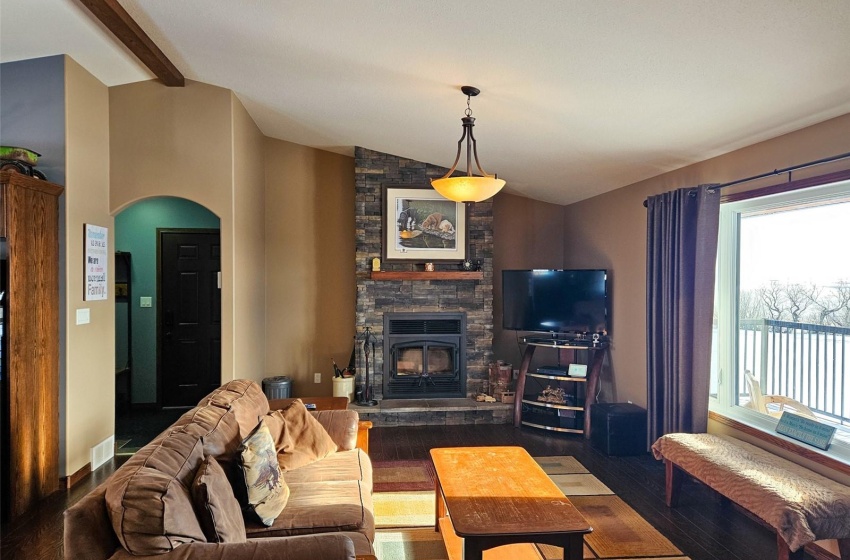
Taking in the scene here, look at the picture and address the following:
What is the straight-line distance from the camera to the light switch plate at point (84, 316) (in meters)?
3.90

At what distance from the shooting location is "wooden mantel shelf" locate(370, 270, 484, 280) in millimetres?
5523

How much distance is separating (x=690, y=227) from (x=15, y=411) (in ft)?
15.1

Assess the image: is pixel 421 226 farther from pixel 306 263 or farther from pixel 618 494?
pixel 618 494

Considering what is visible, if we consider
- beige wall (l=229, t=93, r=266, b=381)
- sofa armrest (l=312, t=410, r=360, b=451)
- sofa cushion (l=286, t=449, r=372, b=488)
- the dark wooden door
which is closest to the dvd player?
sofa armrest (l=312, t=410, r=360, b=451)

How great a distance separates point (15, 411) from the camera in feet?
10.7

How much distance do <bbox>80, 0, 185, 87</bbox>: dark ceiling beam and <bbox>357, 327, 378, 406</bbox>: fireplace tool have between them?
9.60 feet

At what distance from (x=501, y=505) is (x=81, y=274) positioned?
347cm

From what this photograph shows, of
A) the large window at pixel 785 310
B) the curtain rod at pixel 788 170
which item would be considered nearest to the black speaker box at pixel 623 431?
the large window at pixel 785 310

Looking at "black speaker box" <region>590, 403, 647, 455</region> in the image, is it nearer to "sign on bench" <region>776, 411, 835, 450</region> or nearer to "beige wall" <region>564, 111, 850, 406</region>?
"beige wall" <region>564, 111, 850, 406</region>

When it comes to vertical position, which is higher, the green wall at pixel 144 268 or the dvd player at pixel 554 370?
the green wall at pixel 144 268

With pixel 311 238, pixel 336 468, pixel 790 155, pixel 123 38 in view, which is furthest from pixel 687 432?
pixel 123 38

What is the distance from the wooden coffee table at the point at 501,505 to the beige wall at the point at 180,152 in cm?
253

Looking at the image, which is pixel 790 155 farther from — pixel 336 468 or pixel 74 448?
pixel 74 448

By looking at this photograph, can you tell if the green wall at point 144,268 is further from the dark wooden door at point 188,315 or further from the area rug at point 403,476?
the area rug at point 403,476
